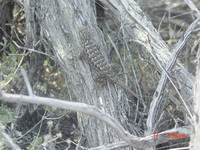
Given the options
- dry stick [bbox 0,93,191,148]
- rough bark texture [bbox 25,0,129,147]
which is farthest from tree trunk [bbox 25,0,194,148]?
dry stick [bbox 0,93,191,148]

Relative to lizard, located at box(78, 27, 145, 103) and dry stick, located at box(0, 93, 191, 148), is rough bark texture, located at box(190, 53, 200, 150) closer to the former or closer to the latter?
dry stick, located at box(0, 93, 191, 148)

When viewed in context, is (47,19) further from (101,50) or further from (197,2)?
(197,2)

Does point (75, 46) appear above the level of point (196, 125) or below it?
above

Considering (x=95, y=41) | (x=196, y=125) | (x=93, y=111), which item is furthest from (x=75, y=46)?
(x=196, y=125)

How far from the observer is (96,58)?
3412 mm

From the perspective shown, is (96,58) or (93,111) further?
(96,58)

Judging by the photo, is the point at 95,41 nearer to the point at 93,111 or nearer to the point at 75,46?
the point at 75,46

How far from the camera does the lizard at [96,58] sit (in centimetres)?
335

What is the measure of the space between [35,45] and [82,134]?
1.49 meters

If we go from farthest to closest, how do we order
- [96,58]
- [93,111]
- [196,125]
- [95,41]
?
[95,41], [96,58], [196,125], [93,111]

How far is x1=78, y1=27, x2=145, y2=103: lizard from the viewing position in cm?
335

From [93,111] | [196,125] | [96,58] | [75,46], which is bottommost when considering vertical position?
[196,125]

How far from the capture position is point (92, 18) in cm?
351

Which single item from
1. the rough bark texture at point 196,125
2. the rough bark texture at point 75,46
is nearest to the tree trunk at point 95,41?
the rough bark texture at point 75,46
